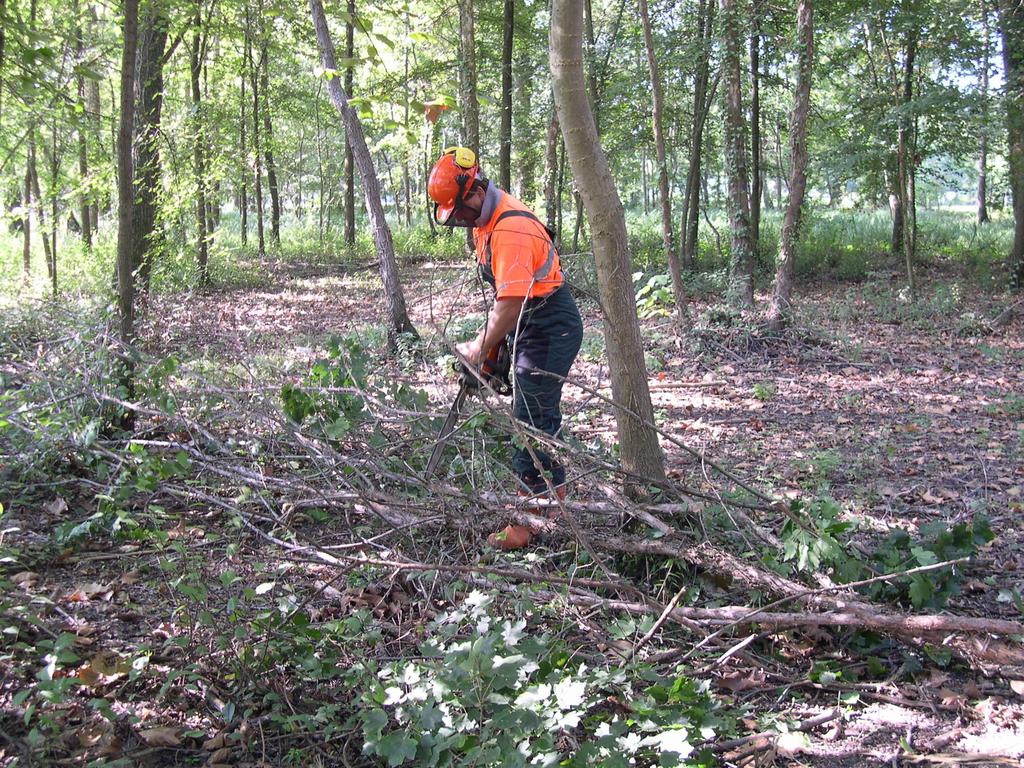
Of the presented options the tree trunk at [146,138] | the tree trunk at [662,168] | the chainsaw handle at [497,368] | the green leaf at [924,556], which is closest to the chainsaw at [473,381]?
the chainsaw handle at [497,368]

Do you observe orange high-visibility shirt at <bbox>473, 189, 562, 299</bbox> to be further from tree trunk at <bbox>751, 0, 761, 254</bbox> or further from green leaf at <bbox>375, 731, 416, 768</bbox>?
tree trunk at <bbox>751, 0, 761, 254</bbox>

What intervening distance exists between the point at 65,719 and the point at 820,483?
14.4 feet

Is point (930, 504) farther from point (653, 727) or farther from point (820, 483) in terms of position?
point (653, 727)

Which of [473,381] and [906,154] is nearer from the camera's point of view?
[473,381]

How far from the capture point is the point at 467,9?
46.4 ft

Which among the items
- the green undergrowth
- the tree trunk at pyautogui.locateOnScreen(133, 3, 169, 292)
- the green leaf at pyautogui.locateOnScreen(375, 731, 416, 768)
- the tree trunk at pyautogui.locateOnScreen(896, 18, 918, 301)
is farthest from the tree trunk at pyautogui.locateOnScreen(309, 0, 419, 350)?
the tree trunk at pyautogui.locateOnScreen(896, 18, 918, 301)

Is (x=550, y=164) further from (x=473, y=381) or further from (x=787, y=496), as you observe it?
(x=473, y=381)

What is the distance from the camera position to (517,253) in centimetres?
399

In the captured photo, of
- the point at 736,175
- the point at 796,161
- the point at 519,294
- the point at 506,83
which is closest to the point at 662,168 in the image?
the point at 796,161

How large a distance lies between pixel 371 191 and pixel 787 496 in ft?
20.8

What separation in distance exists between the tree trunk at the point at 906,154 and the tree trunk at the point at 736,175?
2.53m

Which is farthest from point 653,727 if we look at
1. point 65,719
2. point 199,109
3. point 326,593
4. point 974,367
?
point 199,109

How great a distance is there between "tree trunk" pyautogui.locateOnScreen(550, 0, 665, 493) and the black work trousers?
0.45 meters

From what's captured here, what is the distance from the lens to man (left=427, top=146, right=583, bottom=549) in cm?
399
